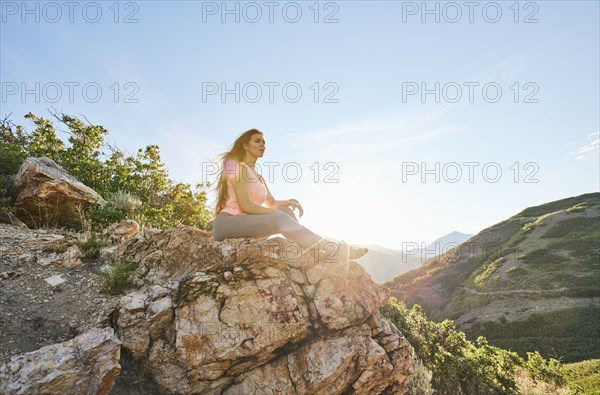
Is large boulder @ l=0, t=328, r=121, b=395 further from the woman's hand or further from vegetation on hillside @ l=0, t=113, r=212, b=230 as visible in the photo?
vegetation on hillside @ l=0, t=113, r=212, b=230

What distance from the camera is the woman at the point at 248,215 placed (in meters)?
4.92

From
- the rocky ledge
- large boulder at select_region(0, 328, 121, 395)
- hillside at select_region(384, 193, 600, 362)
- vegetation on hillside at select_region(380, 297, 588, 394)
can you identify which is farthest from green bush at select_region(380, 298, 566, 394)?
hillside at select_region(384, 193, 600, 362)

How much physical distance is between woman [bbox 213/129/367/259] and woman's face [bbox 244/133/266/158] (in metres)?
0.34

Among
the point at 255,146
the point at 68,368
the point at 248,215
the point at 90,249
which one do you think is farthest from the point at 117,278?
the point at 255,146

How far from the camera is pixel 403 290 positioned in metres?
65.0

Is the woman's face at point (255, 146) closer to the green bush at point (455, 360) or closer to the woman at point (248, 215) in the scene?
the woman at point (248, 215)

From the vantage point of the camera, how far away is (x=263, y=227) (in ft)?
16.5

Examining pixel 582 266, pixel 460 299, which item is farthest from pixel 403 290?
pixel 582 266

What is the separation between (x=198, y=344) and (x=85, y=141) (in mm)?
14817

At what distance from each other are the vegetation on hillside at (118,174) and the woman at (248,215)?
5.85 meters

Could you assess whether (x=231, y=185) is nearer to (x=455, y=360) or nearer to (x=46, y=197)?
(x=46, y=197)

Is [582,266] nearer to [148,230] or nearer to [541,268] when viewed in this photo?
Answer: [541,268]

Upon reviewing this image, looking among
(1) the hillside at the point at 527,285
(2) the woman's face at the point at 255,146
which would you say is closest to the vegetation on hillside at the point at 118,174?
(2) the woman's face at the point at 255,146

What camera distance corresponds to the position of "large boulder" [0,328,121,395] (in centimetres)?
288
